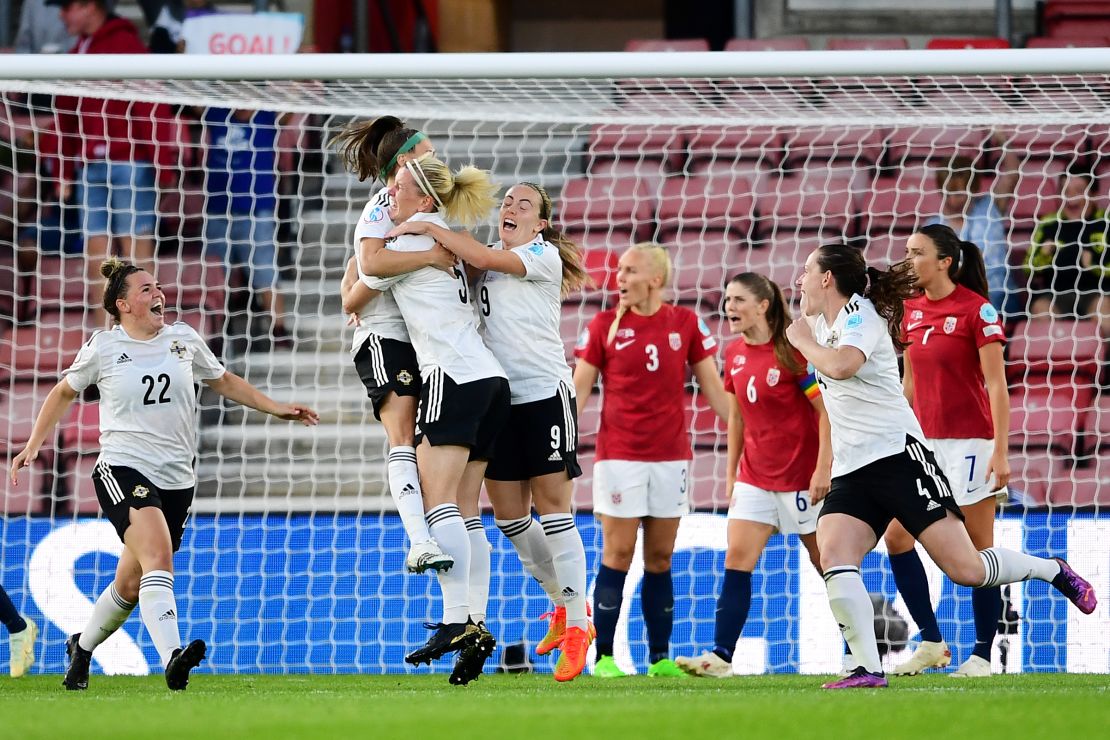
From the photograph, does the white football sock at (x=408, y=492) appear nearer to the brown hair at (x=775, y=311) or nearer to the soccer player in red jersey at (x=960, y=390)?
the brown hair at (x=775, y=311)

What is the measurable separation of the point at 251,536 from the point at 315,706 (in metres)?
3.12

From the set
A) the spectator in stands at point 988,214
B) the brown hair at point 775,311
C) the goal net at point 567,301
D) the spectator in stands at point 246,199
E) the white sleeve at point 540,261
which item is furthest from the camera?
the spectator in stands at point 246,199

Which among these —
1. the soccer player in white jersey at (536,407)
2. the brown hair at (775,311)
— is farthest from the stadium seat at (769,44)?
the soccer player in white jersey at (536,407)

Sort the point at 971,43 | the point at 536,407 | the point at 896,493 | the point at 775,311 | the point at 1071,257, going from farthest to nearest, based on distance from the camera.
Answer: the point at 971,43 < the point at 1071,257 < the point at 775,311 < the point at 536,407 < the point at 896,493

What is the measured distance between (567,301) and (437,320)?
4207 mm

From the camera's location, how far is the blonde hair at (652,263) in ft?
24.4

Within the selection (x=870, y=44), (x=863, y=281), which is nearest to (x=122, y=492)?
(x=863, y=281)

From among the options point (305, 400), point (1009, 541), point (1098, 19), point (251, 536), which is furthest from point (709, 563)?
point (1098, 19)

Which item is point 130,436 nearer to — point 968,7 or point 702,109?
point 702,109

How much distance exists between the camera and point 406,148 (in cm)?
620

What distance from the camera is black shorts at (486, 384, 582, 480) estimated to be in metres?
6.16

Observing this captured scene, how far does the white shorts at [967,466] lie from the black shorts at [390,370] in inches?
97.0

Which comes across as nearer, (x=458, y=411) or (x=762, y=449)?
(x=458, y=411)

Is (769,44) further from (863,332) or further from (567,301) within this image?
(863,332)
